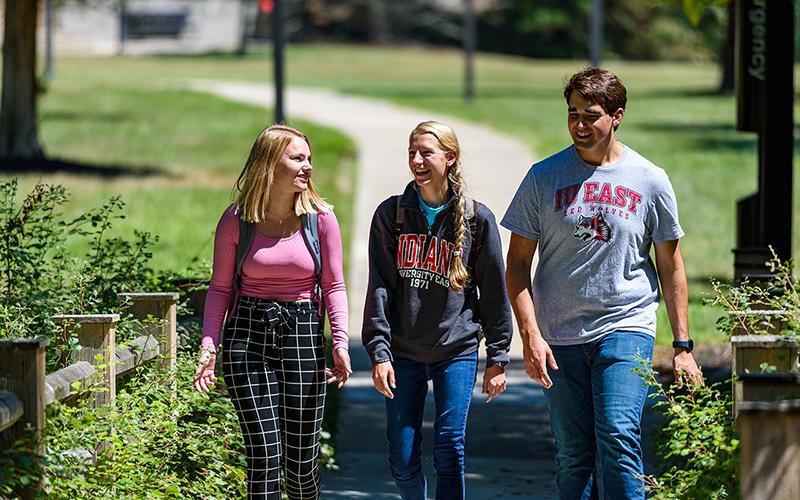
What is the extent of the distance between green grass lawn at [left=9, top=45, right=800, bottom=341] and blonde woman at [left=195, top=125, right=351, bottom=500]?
1.51m

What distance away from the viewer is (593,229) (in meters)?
5.36

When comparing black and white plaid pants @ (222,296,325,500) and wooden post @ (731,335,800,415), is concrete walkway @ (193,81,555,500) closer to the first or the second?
black and white plaid pants @ (222,296,325,500)

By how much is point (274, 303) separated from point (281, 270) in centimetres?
13

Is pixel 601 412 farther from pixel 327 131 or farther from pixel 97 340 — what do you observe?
pixel 327 131

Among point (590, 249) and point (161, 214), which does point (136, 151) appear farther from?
point (590, 249)

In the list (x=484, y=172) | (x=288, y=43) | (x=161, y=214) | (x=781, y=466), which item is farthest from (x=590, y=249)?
(x=288, y=43)

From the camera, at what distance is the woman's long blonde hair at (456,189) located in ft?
18.0

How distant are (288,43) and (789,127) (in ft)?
252

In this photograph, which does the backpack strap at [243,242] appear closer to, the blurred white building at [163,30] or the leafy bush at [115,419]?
the leafy bush at [115,419]

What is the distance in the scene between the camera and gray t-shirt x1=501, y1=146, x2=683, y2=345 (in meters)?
5.36

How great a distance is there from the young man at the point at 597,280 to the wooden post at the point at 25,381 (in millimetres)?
1762

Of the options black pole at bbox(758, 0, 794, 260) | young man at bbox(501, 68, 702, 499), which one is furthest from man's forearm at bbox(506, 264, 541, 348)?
black pole at bbox(758, 0, 794, 260)

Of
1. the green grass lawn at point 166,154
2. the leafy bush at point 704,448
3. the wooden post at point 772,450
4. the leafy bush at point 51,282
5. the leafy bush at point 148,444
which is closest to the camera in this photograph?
the wooden post at point 772,450

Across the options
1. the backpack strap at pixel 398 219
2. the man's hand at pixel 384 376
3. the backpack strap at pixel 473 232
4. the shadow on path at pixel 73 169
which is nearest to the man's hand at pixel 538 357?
the backpack strap at pixel 473 232
